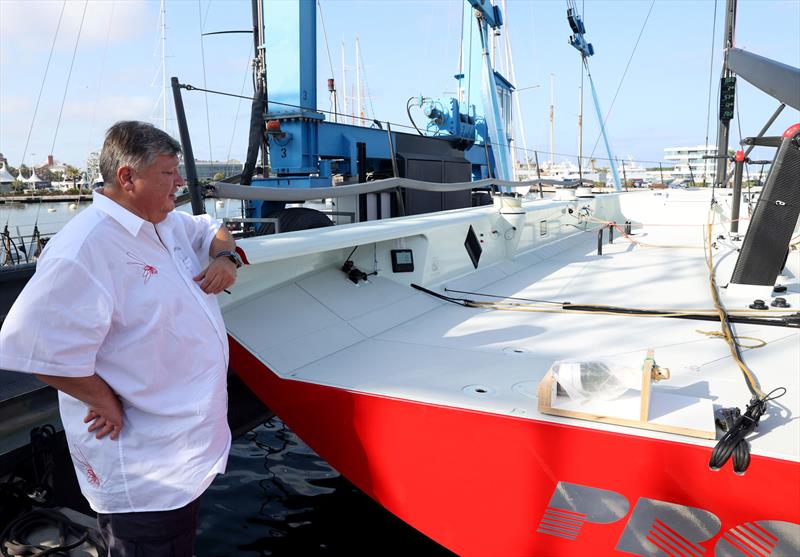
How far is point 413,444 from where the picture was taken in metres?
2.28

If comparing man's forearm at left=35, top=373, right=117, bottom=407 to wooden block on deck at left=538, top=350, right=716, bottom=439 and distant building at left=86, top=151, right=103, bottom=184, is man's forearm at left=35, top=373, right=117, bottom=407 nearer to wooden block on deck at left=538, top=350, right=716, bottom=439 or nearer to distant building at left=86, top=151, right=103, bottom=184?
distant building at left=86, top=151, right=103, bottom=184

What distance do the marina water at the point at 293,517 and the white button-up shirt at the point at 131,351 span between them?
5.90 feet

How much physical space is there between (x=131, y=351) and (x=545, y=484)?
4.74 feet

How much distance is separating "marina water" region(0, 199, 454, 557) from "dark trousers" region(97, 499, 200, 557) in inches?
66.8

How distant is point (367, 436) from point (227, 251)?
953mm

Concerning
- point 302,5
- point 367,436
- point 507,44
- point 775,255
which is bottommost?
point 367,436

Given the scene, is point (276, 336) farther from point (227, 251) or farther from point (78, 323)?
point (78, 323)

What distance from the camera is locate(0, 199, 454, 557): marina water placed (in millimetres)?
3221

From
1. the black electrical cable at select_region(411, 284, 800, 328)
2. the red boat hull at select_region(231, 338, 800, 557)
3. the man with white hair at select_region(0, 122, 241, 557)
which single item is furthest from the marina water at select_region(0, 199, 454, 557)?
the man with white hair at select_region(0, 122, 241, 557)

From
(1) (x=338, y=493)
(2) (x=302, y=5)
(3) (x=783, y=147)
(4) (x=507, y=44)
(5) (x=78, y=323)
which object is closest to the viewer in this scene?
(5) (x=78, y=323)

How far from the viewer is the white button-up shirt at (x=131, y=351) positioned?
141 cm

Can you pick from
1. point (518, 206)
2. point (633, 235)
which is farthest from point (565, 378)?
point (633, 235)

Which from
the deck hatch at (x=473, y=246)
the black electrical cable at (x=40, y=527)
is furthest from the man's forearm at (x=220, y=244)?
the deck hatch at (x=473, y=246)

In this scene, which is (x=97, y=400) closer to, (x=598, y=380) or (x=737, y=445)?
(x=598, y=380)
